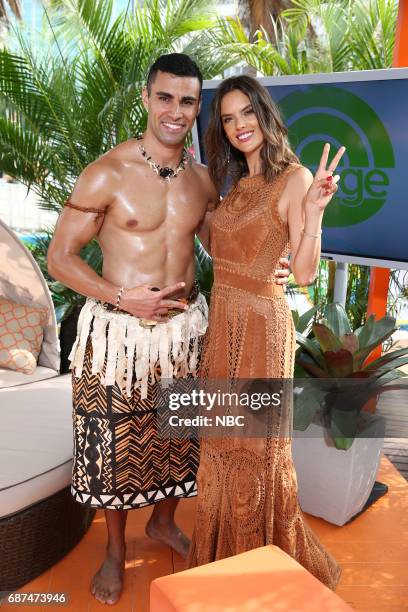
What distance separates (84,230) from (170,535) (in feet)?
4.47

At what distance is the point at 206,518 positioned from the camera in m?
2.34

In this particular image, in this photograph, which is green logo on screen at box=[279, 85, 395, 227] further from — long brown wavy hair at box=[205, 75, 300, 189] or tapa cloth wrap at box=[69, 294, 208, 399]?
tapa cloth wrap at box=[69, 294, 208, 399]

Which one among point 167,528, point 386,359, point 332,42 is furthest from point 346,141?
point 332,42

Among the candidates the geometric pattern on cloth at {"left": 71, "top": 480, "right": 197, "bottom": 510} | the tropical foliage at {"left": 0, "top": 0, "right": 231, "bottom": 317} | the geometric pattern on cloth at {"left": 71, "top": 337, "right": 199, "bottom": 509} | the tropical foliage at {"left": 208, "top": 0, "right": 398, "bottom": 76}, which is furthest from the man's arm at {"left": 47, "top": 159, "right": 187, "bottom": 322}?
the tropical foliage at {"left": 208, "top": 0, "right": 398, "bottom": 76}

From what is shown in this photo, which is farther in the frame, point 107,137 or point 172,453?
point 107,137

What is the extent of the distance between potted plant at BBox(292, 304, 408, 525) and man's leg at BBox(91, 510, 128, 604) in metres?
0.91

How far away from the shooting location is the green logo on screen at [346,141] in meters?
3.26

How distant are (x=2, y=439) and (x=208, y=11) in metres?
3.74

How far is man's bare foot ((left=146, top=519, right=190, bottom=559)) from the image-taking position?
9.07 ft

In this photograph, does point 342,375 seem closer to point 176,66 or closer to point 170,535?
point 170,535

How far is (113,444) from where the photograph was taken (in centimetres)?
239

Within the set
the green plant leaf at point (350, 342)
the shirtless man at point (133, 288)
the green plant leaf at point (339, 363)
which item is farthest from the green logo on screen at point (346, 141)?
the shirtless man at point (133, 288)

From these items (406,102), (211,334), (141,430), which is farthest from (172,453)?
(406,102)

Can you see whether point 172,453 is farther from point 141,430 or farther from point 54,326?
point 54,326
